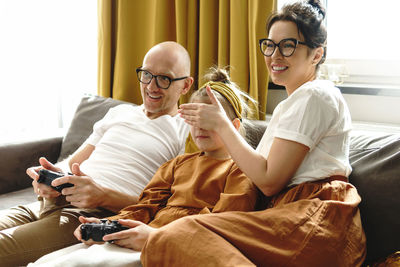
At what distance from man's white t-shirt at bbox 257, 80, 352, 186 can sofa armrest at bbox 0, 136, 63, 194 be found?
140 centimetres

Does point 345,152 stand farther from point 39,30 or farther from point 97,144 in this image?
point 39,30

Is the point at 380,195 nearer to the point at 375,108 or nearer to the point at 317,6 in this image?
the point at 317,6

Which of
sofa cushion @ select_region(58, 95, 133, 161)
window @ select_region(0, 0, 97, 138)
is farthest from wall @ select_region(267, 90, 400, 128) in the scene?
window @ select_region(0, 0, 97, 138)

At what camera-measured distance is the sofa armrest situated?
215 centimetres

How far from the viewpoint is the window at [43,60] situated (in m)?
3.15

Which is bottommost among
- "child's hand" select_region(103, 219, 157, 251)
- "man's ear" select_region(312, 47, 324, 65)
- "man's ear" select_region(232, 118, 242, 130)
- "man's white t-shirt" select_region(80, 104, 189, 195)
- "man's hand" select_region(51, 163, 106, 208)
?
"child's hand" select_region(103, 219, 157, 251)

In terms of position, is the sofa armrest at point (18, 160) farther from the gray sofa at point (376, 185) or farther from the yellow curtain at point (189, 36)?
the yellow curtain at point (189, 36)

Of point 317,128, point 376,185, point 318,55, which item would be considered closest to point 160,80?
point 318,55

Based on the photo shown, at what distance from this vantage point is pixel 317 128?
1.27m

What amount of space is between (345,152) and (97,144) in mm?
1070

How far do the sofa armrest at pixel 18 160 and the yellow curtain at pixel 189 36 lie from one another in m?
0.59

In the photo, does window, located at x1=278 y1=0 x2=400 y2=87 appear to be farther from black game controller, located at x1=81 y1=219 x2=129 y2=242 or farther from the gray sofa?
black game controller, located at x1=81 y1=219 x2=129 y2=242

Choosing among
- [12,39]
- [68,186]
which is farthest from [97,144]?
[12,39]

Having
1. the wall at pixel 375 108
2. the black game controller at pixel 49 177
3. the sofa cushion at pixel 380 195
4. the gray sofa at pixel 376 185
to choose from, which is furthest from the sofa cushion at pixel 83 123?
the sofa cushion at pixel 380 195
